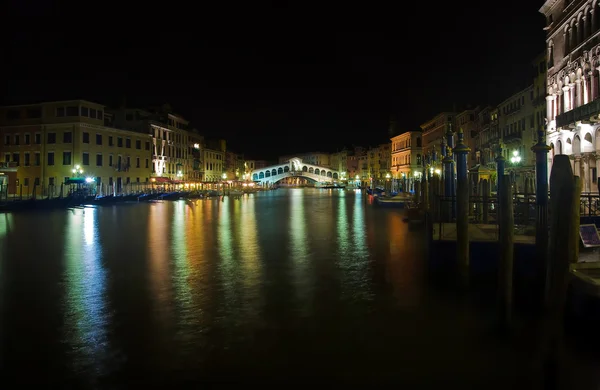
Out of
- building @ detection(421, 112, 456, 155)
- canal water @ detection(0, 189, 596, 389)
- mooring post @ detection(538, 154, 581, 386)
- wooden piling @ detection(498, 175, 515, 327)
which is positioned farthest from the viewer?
building @ detection(421, 112, 456, 155)

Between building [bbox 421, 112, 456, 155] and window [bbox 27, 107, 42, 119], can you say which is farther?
building [bbox 421, 112, 456, 155]

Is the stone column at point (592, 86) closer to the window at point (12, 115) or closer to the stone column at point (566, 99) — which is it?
the stone column at point (566, 99)

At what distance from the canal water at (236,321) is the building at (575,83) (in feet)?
57.1

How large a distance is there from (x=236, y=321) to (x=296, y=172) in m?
159

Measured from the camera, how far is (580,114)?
88.6ft

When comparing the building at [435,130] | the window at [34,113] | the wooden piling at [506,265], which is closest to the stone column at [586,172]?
the wooden piling at [506,265]

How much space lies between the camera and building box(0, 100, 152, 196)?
5316 centimetres

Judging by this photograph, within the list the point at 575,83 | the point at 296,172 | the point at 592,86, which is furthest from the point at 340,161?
the point at 592,86

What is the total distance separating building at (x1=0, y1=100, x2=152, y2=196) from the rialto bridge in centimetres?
10921

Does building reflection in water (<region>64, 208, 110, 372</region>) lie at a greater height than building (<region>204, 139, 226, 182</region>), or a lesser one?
lesser

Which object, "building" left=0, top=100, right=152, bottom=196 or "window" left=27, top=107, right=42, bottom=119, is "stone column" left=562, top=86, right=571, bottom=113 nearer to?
"building" left=0, top=100, right=152, bottom=196

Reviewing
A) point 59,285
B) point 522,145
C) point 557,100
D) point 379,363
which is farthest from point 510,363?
point 522,145

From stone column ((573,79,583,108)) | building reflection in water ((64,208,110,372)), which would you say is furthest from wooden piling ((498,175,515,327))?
stone column ((573,79,583,108))

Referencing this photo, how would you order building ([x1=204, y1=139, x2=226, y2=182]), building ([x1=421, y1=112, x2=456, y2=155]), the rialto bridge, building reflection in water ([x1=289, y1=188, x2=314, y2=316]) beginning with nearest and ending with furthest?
building reflection in water ([x1=289, y1=188, x2=314, y2=316]) → building ([x1=421, y1=112, x2=456, y2=155]) → building ([x1=204, y1=139, x2=226, y2=182]) → the rialto bridge
